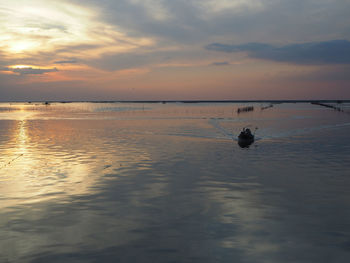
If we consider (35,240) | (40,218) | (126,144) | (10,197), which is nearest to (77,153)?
(126,144)

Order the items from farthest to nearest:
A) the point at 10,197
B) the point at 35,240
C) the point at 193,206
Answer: the point at 10,197, the point at 193,206, the point at 35,240

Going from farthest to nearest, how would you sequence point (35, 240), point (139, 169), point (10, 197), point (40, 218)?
point (139, 169), point (10, 197), point (40, 218), point (35, 240)

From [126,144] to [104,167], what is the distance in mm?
18648

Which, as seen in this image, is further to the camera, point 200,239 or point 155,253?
point 200,239

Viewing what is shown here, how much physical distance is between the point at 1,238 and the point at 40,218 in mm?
2844

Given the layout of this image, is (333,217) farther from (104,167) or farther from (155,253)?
(104,167)

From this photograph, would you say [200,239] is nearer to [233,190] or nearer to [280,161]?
[233,190]

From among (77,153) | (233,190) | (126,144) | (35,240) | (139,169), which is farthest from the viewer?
(126,144)

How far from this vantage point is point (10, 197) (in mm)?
23016

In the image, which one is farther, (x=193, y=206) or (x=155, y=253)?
(x=193, y=206)

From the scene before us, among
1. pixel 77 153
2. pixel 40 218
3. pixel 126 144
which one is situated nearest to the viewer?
pixel 40 218

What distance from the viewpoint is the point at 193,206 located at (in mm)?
21375

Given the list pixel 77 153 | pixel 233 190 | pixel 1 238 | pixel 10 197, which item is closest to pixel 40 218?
pixel 1 238

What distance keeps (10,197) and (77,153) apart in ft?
66.3
